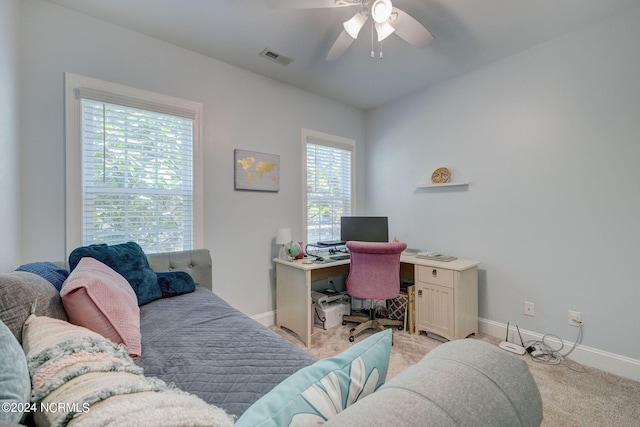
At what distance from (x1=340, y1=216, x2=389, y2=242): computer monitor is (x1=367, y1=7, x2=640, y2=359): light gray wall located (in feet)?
1.54

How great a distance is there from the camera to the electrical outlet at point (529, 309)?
2389mm

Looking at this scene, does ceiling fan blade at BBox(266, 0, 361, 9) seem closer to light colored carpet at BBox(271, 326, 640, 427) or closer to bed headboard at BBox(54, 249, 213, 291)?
bed headboard at BBox(54, 249, 213, 291)

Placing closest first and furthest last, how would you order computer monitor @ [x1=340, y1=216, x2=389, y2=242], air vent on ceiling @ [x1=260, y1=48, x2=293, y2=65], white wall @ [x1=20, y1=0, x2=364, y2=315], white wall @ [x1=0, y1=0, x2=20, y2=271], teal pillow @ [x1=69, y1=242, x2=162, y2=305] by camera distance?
white wall @ [x1=0, y1=0, x2=20, y2=271] → teal pillow @ [x1=69, y1=242, x2=162, y2=305] → white wall @ [x1=20, y1=0, x2=364, y2=315] → air vent on ceiling @ [x1=260, y1=48, x2=293, y2=65] → computer monitor @ [x1=340, y1=216, x2=389, y2=242]

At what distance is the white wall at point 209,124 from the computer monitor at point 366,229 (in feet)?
1.86

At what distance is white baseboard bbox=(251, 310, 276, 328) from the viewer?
2.82 m

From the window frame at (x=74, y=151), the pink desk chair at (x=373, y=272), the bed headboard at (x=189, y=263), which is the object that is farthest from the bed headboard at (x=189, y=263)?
the pink desk chair at (x=373, y=272)

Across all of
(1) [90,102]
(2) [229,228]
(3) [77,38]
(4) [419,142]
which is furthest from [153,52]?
(4) [419,142]

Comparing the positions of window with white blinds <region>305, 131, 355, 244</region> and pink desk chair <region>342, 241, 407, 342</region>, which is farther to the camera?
window with white blinds <region>305, 131, 355, 244</region>

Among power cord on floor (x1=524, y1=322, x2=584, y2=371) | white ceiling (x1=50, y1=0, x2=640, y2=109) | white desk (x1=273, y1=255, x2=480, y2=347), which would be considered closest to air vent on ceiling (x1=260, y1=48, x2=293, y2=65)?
white ceiling (x1=50, y1=0, x2=640, y2=109)

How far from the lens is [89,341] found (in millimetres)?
775

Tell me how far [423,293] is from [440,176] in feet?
4.21

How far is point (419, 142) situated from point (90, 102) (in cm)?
312

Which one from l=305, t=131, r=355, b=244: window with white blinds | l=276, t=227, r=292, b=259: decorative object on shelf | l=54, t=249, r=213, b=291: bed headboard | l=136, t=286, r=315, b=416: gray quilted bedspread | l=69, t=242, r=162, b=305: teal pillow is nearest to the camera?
l=136, t=286, r=315, b=416: gray quilted bedspread

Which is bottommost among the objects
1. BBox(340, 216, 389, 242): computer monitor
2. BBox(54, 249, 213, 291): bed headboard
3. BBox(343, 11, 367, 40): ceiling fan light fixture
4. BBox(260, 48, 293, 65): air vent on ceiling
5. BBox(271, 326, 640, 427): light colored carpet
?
BBox(271, 326, 640, 427): light colored carpet
